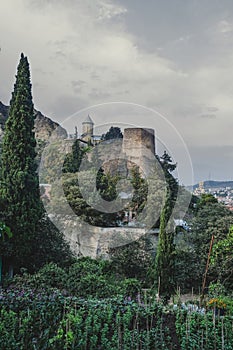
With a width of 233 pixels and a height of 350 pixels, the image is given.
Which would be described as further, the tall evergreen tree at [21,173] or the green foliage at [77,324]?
the tall evergreen tree at [21,173]

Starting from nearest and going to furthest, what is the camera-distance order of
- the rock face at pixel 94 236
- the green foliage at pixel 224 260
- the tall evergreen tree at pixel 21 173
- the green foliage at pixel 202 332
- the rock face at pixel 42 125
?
the green foliage at pixel 202 332 < the tall evergreen tree at pixel 21 173 < the green foliage at pixel 224 260 < the rock face at pixel 94 236 < the rock face at pixel 42 125

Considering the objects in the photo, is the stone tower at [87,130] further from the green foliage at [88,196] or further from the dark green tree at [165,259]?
the dark green tree at [165,259]

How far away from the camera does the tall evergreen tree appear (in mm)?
8492

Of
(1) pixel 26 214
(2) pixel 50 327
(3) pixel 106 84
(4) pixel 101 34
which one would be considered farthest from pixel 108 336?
(3) pixel 106 84

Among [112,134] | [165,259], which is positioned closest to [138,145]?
[112,134]

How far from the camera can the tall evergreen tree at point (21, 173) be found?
849 centimetres

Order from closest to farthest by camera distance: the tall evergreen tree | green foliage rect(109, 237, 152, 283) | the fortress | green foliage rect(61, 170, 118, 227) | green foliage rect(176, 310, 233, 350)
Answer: green foliage rect(176, 310, 233, 350), the tall evergreen tree, green foliage rect(109, 237, 152, 283), green foliage rect(61, 170, 118, 227), the fortress

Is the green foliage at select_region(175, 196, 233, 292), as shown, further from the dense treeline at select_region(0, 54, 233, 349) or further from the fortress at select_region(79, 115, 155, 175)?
the fortress at select_region(79, 115, 155, 175)

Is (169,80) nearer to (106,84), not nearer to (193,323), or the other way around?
(106,84)

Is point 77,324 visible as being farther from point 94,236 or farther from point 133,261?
point 94,236

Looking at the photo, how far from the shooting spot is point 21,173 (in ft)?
28.2

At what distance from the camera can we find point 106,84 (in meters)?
11.4

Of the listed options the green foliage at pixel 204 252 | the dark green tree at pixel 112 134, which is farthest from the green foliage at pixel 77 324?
the dark green tree at pixel 112 134

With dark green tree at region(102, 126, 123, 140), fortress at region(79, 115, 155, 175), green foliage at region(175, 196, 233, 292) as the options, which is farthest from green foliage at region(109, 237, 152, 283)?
dark green tree at region(102, 126, 123, 140)
